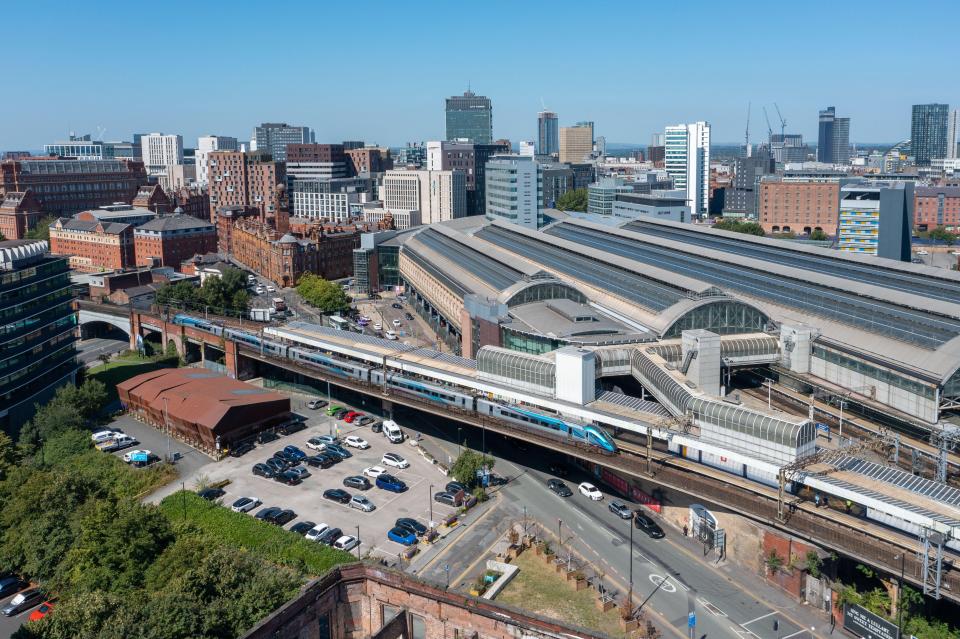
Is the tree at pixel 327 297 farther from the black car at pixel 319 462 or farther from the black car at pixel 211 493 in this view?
the black car at pixel 211 493

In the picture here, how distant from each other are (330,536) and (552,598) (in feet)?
34.5

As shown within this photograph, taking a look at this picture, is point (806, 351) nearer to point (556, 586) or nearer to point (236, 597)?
point (556, 586)

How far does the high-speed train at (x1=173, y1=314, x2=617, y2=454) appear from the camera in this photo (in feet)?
128

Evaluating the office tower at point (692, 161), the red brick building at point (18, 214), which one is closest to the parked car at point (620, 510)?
the red brick building at point (18, 214)

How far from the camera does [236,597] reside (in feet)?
91.7

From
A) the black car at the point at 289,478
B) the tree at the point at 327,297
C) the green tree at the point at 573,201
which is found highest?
the green tree at the point at 573,201

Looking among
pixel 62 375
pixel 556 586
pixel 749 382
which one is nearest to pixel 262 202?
pixel 62 375

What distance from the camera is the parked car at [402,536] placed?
117 feet

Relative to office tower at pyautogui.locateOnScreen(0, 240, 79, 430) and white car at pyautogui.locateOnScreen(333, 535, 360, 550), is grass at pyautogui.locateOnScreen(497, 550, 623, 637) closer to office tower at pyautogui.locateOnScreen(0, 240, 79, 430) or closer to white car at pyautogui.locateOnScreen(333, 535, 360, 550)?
white car at pyautogui.locateOnScreen(333, 535, 360, 550)

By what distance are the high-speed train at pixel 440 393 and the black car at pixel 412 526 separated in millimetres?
7570

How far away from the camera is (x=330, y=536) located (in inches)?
1421

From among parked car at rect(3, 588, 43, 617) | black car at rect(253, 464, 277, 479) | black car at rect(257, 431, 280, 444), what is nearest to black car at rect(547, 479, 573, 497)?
black car at rect(253, 464, 277, 479)

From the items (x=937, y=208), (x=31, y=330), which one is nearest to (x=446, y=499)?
(x=31, y=330)

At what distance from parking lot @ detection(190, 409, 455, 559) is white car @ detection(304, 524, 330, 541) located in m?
0.86
